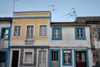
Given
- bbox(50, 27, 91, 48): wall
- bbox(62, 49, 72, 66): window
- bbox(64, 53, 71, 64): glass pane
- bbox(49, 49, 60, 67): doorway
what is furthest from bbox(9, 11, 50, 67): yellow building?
bbox(64, 53, 71, 64): glass pane

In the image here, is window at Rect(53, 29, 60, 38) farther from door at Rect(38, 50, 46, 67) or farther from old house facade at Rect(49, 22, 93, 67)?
door at Rect(38, 50, 46, 67)

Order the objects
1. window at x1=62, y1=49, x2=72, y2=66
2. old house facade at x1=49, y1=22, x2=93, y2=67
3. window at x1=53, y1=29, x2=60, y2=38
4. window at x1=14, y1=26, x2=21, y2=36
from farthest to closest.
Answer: window at x1=14, y1=26, x2=21, y2=36 → window at x1=53, y1=29, x2=60, y2=38 → window at x1=62, y1=49, x2=72, y2=66 → old house facade at x1=49, y1=22, x2=93, y2=67

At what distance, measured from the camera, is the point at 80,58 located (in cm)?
1380

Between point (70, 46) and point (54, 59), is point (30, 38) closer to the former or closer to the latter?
point (54, 59)

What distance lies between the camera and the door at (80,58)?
1364cm

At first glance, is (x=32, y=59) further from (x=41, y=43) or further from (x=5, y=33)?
(x=5, y=33)

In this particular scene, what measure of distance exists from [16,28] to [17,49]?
2708 millimetres

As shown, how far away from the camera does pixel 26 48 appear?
46.1ft

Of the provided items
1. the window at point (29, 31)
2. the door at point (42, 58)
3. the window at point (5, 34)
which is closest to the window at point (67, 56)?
the door at point (42, 58)

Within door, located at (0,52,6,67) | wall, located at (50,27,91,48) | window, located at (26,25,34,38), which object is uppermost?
window, located at (26,25,34,38)

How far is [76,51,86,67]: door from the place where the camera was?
1364 centimetres

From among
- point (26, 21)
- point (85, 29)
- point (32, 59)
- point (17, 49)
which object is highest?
point (26, 21)

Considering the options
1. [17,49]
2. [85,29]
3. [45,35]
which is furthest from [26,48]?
[85,29]

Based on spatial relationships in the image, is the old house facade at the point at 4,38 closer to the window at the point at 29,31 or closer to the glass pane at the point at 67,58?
the window at the point at 29,31
